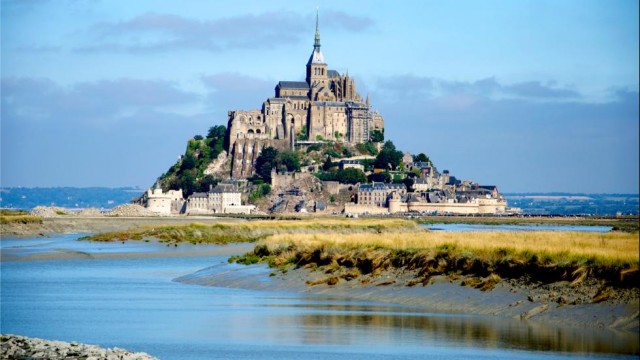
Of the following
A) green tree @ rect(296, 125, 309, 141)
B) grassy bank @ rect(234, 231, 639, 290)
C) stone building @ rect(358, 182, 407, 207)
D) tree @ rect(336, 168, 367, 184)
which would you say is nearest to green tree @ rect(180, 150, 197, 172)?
green tree @ rect(296, 125, 309, 141)

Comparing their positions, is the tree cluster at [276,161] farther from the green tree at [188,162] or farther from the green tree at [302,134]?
the green tree at [188,162]

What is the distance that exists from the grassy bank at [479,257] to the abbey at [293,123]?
96266mm

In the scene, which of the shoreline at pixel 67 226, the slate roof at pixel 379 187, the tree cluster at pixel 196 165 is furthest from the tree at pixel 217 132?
the shoreline at pixel 67 226

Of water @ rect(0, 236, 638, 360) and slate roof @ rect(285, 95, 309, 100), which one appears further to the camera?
slate roof @ rect(285, 95, 309, 100)

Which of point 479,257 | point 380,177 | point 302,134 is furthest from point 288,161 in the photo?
point 479,257

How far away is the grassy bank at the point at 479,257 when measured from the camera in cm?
2259

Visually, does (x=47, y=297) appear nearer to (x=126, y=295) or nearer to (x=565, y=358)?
(x=126, y=295)

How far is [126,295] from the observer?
2892cm

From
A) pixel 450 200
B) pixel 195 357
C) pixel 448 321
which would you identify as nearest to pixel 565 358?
pixel 448 321

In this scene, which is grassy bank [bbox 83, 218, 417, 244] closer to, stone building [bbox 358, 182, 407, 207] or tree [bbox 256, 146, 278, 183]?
stone building [bbox 358, 182, 407, 207]

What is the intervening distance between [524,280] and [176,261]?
2218cm

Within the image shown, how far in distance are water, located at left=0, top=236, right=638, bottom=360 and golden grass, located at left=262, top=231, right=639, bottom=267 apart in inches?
98.6

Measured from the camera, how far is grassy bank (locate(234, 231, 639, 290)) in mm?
22594

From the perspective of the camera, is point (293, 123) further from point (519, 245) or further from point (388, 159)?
point (519, 245)
